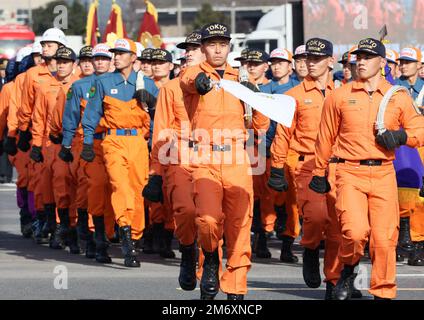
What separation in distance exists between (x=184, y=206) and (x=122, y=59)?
3.79 metres

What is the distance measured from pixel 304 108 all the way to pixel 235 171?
2.85 meters

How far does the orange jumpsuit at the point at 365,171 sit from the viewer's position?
39.1 feet

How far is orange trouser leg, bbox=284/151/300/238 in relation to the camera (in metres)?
15.6

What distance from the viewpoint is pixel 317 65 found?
47.7 feet

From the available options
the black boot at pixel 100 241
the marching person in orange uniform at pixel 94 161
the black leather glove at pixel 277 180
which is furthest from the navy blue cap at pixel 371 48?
the black boot at pixel 100 241

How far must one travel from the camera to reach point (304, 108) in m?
14.7

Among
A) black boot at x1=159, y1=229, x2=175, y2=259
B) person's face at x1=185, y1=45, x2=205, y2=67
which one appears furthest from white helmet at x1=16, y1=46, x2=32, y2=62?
person's face at x1=185, y1=45, x2=205, y2=67

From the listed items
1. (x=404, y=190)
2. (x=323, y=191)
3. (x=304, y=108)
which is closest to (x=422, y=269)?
(x=404, y=190)

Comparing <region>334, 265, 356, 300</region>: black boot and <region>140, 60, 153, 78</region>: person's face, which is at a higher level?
<region>140, 60, 153, 78</region>: person's face

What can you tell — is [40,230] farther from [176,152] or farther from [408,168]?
[176,152]

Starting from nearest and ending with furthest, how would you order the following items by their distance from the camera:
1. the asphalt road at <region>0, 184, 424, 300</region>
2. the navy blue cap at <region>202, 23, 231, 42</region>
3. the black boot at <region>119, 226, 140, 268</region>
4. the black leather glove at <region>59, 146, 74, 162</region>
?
the navy blue cap at <region>202, 23, 231, 42</region>, the asphalt road at <region>0, 184, 424, 300</region>, the black boot at <region>119, 226, 140, 268</region>, the black leather glove at <region>59, 146, 74, 162</region>

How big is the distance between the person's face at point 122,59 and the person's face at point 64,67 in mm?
1804

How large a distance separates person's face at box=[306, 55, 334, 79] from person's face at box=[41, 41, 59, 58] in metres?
4.78

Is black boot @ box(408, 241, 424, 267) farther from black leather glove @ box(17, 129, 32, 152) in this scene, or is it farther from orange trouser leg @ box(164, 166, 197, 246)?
black leather glove @ box(17, 129, 32, 152)
